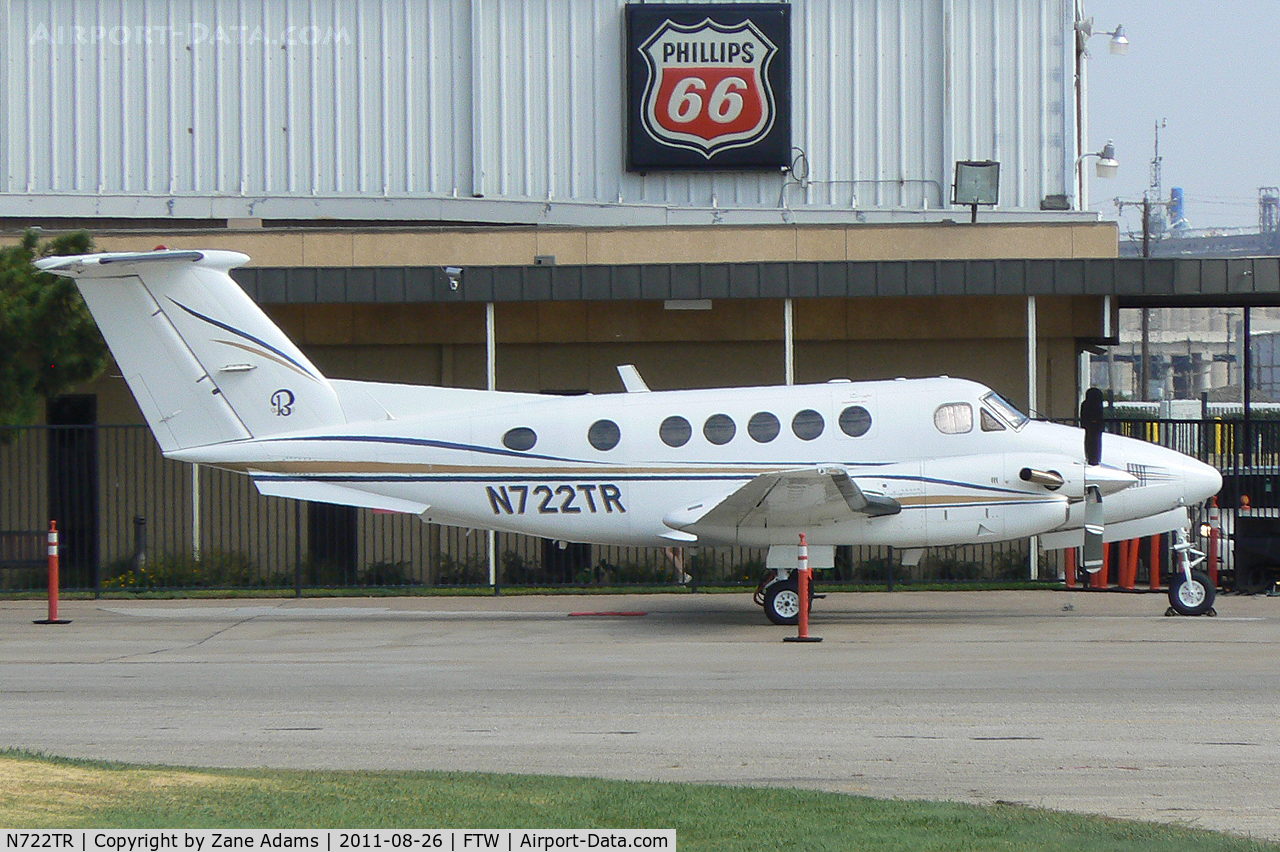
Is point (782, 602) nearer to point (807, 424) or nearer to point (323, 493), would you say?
point (807, 424)

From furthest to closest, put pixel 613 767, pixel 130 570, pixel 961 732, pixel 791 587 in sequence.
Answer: pixel 130 570 < pixel 791 587 < pixel 961 732 < pixel 613 767

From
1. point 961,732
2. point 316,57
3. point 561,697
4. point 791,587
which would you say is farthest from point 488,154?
point 961,732

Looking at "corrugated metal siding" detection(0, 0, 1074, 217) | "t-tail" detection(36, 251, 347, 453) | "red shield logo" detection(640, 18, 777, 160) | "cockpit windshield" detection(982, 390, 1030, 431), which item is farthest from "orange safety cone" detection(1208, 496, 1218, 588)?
"red shield logo" detection(640, 18, 777, 160)

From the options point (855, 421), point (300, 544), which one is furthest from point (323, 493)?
point (300, 544)

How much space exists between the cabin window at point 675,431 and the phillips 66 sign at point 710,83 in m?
12.9

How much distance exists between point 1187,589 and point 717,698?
25.9ft

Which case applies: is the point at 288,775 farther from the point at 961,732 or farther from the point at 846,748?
the point at 961,732

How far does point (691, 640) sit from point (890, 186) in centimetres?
1535

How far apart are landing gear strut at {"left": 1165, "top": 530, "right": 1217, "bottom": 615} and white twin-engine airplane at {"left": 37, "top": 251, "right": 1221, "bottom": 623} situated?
0.03m

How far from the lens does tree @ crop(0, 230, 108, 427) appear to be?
20.1m

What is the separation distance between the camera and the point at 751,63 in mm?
28156

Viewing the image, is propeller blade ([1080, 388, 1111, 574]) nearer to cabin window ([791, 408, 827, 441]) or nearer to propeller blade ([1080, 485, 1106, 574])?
propeller blade ([1080, 485, 1106, 574])

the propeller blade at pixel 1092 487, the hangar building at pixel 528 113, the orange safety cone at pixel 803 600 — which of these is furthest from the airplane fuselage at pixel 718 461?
the hangar building at pixel 528 113

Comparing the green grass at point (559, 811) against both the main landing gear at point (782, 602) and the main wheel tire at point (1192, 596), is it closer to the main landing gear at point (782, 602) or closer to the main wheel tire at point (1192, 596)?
the main landing gear at point (782, 602)
